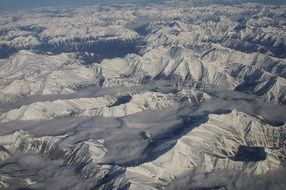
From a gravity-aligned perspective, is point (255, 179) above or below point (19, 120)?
above

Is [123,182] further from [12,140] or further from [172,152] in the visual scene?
[12,140]

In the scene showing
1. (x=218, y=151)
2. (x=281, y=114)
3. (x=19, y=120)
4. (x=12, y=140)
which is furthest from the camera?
(x=19, y=120)

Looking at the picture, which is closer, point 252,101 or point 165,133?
point 165,133

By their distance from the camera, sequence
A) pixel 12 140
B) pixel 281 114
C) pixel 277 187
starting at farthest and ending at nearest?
pixel 281 114
pixel 12 140
pixel 277 187

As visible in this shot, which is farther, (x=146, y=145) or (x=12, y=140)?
(x=12, y=140)

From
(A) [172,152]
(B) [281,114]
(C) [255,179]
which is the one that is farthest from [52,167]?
(B) [281,114]

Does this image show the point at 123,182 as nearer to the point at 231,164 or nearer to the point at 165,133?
the point at 231,164

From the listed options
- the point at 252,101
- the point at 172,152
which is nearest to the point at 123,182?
the point at 172,152

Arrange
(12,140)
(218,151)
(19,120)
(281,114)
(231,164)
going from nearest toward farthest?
(231,164)
(218,151)
(12,140)
(281,114)
(19,120)

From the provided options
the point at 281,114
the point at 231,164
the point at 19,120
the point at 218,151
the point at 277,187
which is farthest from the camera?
the point at 19,120
